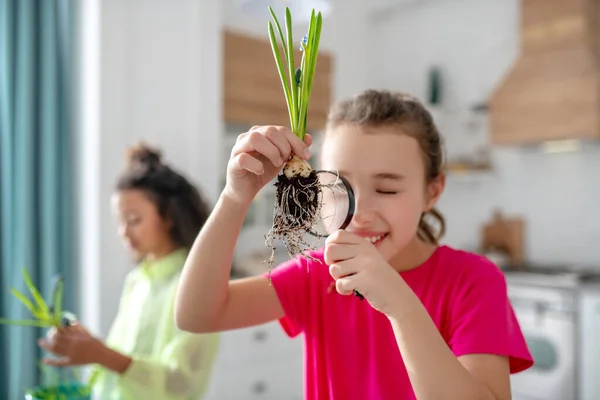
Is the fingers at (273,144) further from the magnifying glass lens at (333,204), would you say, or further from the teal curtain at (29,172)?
the teal curtain at (29,172)

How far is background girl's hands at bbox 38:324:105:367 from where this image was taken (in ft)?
4.92

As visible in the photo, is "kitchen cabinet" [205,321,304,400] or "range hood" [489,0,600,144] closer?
"kitchen cabinet" [205,321,304,400]

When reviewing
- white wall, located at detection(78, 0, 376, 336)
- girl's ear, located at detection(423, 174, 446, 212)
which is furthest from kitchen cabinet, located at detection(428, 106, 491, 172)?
girl's ear, located at detection(423, 174, 446, 212)

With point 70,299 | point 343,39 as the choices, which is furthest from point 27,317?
point 343,39

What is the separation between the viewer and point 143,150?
6.45ft

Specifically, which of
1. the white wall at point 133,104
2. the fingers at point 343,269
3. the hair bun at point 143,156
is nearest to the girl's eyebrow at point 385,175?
the fingers at point 343,269

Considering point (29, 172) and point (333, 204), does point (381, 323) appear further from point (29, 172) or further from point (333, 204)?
point (29, 172)

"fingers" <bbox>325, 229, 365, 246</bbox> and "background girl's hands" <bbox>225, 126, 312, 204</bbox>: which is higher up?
"background girl's hands" <bbox>225, 126, 312, 204</bbox>

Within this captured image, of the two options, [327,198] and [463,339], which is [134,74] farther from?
[463,339]

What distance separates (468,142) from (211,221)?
12.1 ft

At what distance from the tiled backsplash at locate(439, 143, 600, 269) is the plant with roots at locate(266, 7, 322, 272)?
3316 mm

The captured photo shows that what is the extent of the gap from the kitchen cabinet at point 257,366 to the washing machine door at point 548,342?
1.36 metres

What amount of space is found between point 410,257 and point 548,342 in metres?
2.46

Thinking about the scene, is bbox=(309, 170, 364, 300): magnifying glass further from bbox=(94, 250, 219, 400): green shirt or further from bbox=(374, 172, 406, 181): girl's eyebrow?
bbox=(94, 250, 219, 400): green shirt
